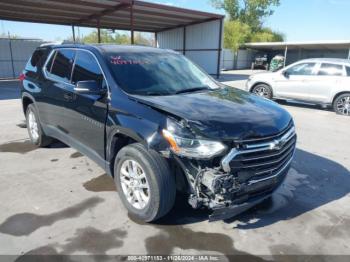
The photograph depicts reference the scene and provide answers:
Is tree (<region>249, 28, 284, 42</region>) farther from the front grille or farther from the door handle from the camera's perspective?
the front grille

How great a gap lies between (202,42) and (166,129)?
80.8 ft

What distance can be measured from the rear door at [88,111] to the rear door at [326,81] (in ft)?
28.1

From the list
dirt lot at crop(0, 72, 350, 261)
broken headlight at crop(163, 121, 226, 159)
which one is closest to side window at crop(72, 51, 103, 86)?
broken headlight at crop(163, 121, 226, 159)

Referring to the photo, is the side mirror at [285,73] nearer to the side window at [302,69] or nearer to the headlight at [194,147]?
the side window at [302,69]

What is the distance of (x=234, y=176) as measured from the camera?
272 centimetres

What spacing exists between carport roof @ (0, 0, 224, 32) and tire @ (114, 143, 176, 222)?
15927 millimetres

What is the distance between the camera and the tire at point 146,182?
2.93m

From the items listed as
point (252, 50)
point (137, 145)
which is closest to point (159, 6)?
point (137, 145)

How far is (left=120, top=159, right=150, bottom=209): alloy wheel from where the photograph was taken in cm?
322

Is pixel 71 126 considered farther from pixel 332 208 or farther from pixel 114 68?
pixel 332 208

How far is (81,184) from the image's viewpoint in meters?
4.26

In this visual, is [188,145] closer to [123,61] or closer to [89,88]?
[89,88]

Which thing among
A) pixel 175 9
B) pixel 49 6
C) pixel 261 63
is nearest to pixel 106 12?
pixel 49 6

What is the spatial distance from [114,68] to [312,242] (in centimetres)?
298
